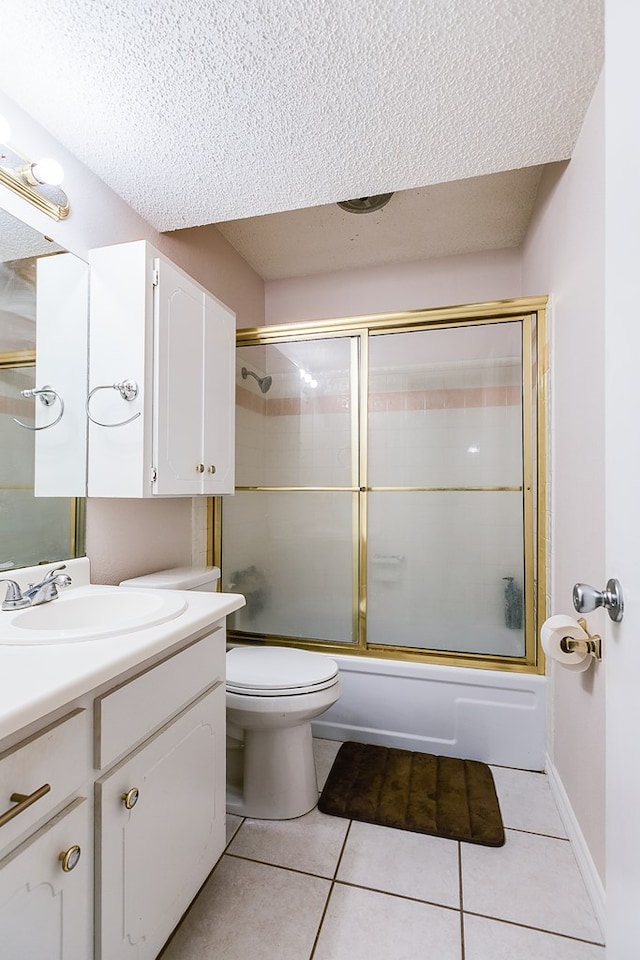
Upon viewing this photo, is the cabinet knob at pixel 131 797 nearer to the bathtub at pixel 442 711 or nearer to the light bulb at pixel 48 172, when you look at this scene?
the bathtub at pixel 442 711

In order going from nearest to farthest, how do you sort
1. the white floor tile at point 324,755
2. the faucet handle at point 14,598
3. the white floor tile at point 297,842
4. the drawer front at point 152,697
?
the drawer front at point 152,697 → the faucet handle at point 14,598 → the white floor tile at point 297,842 → the white floor tile at point 324,755

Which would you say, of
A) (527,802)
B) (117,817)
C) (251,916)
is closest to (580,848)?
(527,802)

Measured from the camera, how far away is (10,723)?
0.65 m

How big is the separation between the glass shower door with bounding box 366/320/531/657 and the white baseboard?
1.57ft

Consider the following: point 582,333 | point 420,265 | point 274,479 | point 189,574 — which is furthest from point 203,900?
point 420,265

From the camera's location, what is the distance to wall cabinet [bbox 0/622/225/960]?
710 mm

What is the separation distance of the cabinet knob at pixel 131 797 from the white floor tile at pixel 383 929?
2.15 feet

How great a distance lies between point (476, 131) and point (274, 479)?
5.22 feet

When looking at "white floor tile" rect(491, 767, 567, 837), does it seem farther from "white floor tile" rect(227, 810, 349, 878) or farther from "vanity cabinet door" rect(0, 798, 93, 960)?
"vanity cabinet door" rect(0, 798, 93, 960)

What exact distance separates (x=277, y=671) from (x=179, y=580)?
49cm

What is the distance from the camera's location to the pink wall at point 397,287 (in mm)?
2607

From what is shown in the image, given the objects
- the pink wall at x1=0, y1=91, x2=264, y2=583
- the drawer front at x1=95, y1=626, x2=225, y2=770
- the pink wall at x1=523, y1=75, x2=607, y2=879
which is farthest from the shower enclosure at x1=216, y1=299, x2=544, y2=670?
the drawer front at x1=95, y1=626, x2=225, y2=770

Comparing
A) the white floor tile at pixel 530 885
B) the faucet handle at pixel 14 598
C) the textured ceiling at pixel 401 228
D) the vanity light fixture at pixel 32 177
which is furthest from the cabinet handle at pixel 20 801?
the textured ceiling at pixel 401 228

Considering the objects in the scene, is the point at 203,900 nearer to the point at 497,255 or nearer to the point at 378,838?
the point at 378,838
